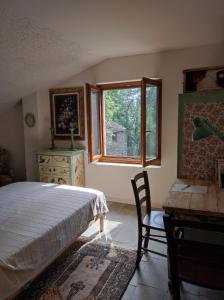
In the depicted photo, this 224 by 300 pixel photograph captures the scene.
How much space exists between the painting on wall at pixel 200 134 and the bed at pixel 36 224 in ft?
3.58

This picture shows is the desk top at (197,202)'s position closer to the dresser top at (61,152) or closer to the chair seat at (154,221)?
the chair seat at (154,221)

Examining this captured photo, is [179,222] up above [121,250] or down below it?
above

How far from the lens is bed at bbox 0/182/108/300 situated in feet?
5.24

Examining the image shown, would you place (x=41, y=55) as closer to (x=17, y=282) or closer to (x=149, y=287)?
(x=17, y=282)

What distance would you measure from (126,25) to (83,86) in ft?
5.35

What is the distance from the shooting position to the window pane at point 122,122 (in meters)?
3.78

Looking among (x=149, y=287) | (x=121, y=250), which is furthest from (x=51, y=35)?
(x=149, y=287)

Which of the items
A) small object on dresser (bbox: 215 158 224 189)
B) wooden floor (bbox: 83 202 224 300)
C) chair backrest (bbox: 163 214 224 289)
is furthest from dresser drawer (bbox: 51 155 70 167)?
chair backrest (bbox: 163 214 224 289)

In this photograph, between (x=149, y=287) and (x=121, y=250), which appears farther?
(x=121, y=250)

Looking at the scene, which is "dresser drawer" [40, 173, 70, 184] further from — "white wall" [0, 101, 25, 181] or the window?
"white wall" [0, 101, 25, 181]

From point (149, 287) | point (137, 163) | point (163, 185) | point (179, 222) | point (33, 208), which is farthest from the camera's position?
point (137, 163)

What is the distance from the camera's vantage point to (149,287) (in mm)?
1917

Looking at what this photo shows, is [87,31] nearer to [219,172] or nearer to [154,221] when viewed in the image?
[219,172]

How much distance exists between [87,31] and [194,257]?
240 centimetres
